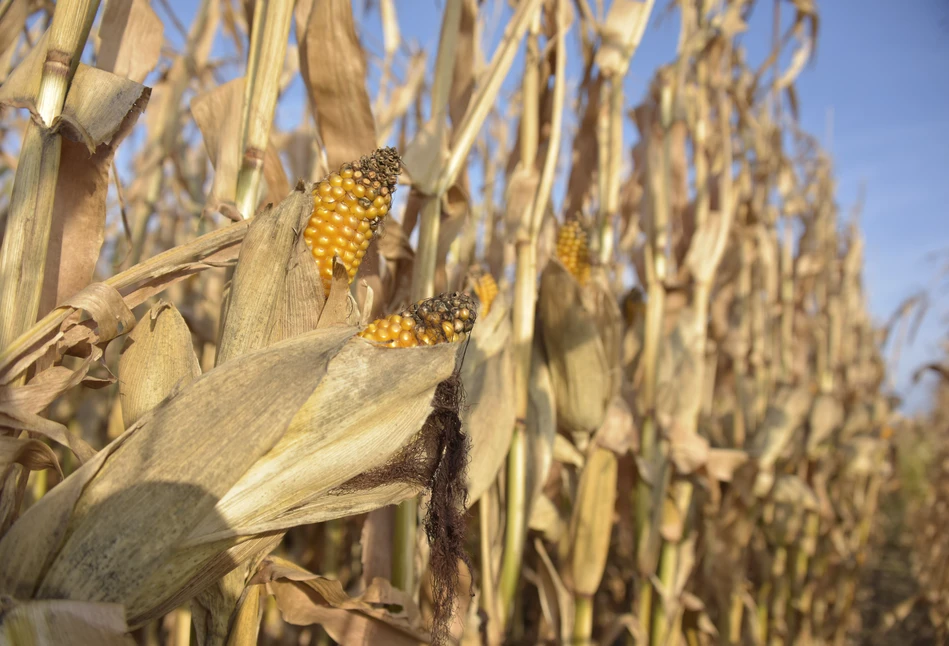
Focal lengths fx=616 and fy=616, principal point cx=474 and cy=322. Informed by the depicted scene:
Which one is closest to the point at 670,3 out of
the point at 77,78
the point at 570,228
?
the point at 570,228

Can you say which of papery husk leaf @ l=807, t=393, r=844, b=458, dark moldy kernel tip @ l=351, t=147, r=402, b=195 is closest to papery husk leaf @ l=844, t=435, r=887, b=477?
papery husk leaf @ l=807, t=393, r=844, b=458

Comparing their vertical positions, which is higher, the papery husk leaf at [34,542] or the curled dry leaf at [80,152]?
the curled dry leaf at [80,152]

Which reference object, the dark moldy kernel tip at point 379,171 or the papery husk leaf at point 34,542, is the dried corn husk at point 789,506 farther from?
the papery husk leaf at point 34,542

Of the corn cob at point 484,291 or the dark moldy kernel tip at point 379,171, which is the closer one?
the dark moldy kernel tip at point 379,171

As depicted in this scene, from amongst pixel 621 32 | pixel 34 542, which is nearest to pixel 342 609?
pixel 34 542

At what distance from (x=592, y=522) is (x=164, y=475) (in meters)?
1.44

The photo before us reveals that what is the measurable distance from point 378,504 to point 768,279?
11.4 feet

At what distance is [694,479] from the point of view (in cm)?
234

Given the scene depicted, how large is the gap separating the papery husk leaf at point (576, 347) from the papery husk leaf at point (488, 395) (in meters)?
0.30

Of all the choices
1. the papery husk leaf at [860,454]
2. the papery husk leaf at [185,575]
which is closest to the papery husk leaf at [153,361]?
the papery husk leaf at [185,575]

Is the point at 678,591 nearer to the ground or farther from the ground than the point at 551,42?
nearer to the ground

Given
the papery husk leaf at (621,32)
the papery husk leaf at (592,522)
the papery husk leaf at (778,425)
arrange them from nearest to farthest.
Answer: the papery husk leaf at (592,522) < the papery husk leaf at (621,32) < the papery husk leaf at (778,425)

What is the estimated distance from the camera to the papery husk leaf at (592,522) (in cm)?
→ 188

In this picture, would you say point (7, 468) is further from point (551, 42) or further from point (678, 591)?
point (678, 591)
